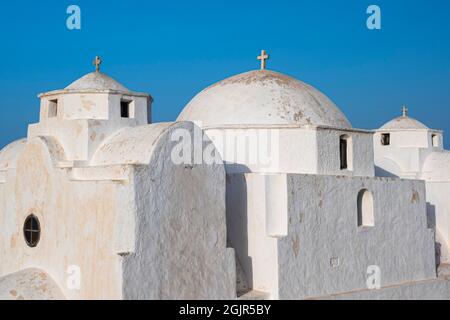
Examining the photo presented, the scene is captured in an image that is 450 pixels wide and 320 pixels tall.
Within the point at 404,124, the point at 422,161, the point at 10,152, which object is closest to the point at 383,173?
the point at 422,161

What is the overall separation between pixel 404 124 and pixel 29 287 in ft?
42.0

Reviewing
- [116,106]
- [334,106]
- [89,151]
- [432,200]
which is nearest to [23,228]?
[89,151]

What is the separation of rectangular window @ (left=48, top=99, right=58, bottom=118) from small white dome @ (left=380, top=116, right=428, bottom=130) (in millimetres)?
10935

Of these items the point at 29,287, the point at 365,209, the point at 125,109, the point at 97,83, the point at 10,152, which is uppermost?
the point at 97,83

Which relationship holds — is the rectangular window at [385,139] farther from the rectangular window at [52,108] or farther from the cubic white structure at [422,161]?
the rectangular window at [52,108]

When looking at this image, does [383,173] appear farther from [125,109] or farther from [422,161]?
[125,109]

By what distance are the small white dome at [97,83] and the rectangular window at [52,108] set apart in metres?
0.38

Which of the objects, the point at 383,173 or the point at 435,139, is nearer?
the point at 383,173

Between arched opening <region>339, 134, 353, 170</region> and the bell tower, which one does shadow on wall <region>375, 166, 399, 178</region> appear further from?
the bell tower

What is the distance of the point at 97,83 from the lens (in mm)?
10945

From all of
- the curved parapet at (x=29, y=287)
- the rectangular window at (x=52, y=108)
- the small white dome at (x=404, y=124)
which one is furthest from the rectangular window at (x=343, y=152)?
the curved parapet at (x=29, y=287)

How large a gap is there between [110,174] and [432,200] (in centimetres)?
1114

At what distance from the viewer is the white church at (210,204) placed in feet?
29.2

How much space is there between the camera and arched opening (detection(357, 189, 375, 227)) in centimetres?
1236
